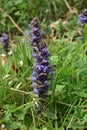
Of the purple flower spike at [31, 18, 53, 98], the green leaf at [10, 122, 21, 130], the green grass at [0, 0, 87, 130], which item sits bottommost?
the green leaf at [10, 122, 21, 130]

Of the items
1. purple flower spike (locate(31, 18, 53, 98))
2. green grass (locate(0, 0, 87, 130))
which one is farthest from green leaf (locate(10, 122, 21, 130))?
purple flower spike (locate(31, 18, 53, 98))

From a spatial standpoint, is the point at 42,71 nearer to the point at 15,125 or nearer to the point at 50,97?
the point at 50,97

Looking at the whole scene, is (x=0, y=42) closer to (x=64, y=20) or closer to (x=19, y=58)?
(x=19, y=58)

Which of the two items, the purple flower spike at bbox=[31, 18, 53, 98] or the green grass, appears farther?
the green grass

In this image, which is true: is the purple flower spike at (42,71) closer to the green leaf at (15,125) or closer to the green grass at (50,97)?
the green grass at (50,97)

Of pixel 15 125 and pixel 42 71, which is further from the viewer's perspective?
pixel 15 125

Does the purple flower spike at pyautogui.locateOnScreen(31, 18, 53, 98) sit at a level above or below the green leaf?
above

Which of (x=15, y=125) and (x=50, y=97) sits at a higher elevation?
(x=50, y=97)

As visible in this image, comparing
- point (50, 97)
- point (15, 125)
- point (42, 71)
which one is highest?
point (42, 71)

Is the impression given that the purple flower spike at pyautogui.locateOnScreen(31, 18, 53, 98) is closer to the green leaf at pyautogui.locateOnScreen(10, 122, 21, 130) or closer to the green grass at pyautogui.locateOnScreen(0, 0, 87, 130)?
the green grass at pyautogui.locateOnScreen(0, 0, 87, 130)

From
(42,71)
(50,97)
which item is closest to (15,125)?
(50,97)

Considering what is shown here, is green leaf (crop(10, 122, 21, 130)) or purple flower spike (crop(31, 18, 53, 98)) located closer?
purple flower spike (crop(31, 18, 53, 98))
